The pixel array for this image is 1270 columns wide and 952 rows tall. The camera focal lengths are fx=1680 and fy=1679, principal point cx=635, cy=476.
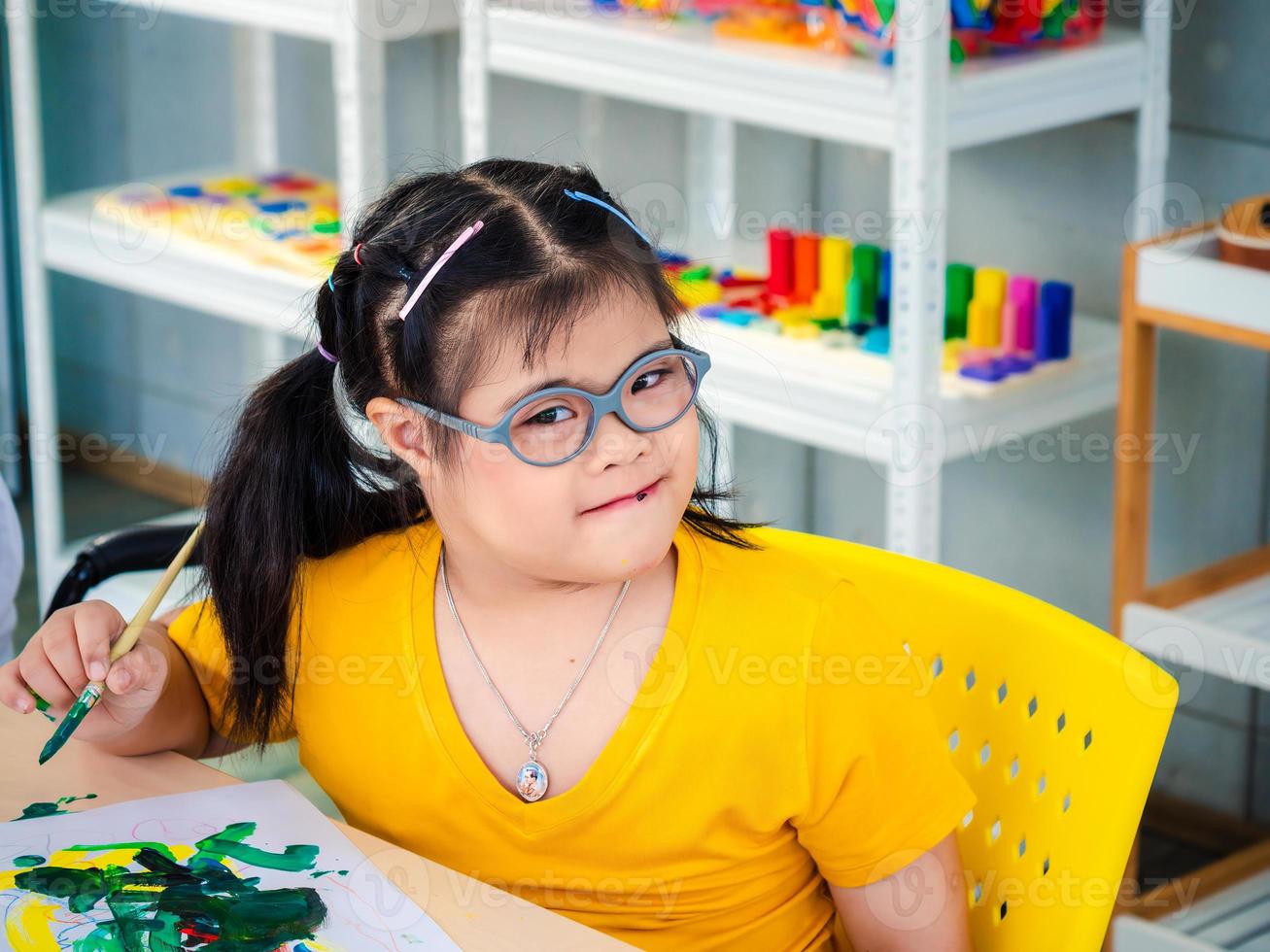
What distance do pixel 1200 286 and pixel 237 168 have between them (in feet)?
5.88

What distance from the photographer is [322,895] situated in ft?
2.98

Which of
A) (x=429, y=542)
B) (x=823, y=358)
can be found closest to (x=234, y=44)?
(x=823, y=358)

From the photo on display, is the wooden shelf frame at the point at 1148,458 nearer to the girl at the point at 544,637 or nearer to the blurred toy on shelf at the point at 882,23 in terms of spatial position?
the blurred toy on shelf at the point at 882,23

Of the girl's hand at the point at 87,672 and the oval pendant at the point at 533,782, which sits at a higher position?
the girl's hand at the point at 87,672

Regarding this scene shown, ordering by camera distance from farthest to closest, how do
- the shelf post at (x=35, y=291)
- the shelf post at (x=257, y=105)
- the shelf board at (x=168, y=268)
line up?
the shelf post at (x=257, y=105) < the shelf post at (x=35, y=291) < the shelf board at (x=168, y=268)

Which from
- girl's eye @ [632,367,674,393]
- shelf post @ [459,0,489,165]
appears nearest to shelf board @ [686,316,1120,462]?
shelf post @ [459,0,489,165]

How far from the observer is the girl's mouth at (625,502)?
3.15ft

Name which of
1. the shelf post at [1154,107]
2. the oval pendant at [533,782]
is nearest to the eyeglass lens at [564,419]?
the oval pendant at [533,782]

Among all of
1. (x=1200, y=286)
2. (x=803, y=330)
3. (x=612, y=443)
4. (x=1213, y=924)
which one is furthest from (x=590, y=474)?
(x=1213, y=924)

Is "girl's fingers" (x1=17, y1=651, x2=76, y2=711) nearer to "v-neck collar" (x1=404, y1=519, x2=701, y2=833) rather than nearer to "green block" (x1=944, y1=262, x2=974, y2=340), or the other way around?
"v-neck collar" (x1=404, y1=519, x2=701, y2=833)

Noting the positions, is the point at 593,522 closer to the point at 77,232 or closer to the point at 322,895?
the point at 322,895

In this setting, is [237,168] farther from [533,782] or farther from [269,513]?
[533,782]

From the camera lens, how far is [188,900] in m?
0.90

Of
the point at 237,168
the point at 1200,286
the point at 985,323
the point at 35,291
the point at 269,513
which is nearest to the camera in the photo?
the point at 269,513
